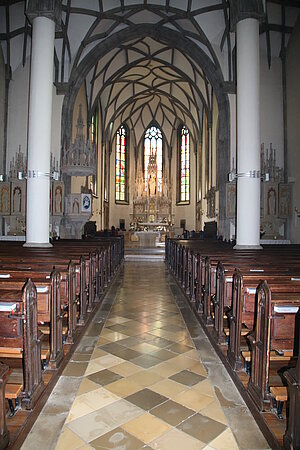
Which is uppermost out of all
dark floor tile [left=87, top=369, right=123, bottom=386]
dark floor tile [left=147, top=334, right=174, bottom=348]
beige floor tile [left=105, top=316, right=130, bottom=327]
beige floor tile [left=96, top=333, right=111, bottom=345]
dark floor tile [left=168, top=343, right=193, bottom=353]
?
beige floor tile [left=105, top=316, right=130, bottom=327]

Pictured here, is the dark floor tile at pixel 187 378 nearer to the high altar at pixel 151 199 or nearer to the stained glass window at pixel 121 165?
the high altar at pixel 151 199

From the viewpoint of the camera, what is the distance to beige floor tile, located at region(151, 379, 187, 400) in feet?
10.6

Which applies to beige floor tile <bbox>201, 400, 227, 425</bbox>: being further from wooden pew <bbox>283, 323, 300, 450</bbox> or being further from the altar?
the altar

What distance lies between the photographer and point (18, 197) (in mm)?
13875

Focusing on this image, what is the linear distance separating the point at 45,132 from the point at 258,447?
9.33 m

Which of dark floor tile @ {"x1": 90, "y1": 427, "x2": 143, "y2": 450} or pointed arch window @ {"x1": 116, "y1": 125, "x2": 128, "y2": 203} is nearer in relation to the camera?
dark floor tile @ {"x1": 90, "y1": 427, "x2": 143, "y2": 450}

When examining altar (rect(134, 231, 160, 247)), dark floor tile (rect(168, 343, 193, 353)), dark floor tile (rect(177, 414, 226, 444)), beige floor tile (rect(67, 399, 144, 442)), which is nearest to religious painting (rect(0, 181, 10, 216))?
altar (rect(134, 231, 160, 247))

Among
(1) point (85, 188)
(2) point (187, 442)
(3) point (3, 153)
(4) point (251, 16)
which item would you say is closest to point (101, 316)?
(2) point (187, 442)

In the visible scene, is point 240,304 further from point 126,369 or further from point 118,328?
point 118,328

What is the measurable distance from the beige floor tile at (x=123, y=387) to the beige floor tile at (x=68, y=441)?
0.68m

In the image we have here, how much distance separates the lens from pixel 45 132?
9.84m

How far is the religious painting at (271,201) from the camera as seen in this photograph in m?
13.7

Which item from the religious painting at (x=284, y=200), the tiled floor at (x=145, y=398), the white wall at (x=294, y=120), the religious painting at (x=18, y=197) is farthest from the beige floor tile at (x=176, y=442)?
the religious painting at (x=18, y=197)

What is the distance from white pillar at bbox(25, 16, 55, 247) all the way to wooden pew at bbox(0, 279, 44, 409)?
6.92 meters
